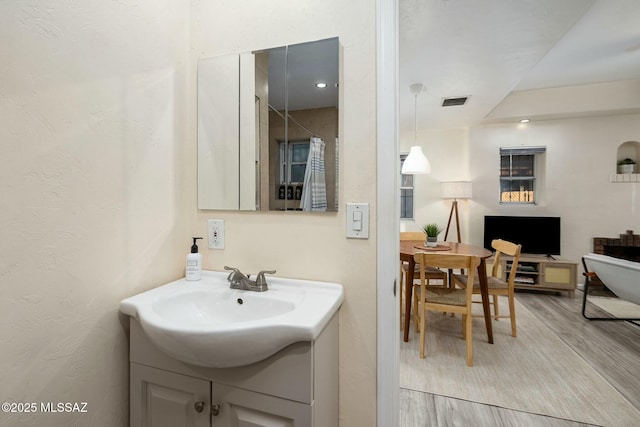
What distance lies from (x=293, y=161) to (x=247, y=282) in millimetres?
502

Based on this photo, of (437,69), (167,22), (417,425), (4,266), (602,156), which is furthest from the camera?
(602,156)

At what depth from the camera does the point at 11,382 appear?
28.2 inches

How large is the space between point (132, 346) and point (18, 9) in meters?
0.98

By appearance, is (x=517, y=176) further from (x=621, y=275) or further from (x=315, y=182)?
(x=315, y=182)

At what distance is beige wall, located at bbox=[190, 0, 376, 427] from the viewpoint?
3.43 feet

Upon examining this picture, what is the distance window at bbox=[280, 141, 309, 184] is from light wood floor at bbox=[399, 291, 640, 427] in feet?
4.84

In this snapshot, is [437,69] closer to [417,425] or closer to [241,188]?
[241,188]

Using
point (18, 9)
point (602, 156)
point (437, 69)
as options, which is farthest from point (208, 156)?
point (602, 156)

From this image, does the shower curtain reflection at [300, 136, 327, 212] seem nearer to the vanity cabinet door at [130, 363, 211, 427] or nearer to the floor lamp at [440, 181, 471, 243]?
the vanity cabinet door at [130, 363, 211, 427]

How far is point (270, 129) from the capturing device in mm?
1172

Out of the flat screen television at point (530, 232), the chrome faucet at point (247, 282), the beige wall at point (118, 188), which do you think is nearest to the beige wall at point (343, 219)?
the beige wall at point (118, 188)

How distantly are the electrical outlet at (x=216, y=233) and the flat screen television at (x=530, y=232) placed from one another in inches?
164

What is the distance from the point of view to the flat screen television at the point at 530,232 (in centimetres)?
400

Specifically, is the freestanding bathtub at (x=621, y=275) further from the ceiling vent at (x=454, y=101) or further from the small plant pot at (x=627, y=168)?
the small plant pot at (x=627, y=168)
